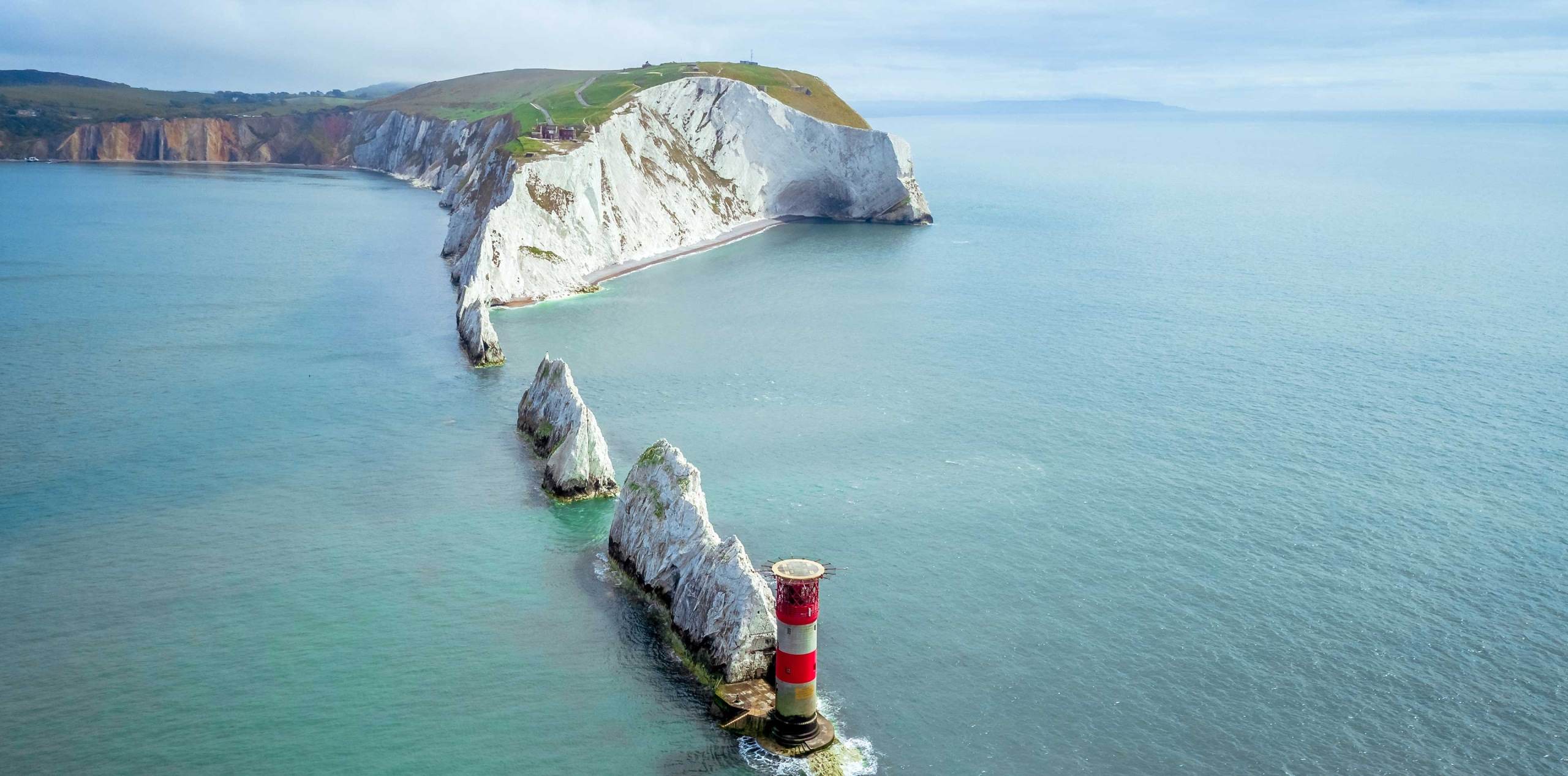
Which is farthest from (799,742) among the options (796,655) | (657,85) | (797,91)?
(797,91)

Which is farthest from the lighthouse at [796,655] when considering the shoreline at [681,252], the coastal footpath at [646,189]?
the shoreline at [681,252]

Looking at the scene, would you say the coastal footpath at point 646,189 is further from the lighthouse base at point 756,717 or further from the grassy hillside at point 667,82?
the lighthouse base at point 756,717

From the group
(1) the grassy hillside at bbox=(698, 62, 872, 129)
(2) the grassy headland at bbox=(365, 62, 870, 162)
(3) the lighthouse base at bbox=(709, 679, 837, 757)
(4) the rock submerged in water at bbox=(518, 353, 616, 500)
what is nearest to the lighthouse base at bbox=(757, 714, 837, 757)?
(3) the lighthouse base at bbox=(709, 679, 837, 757)

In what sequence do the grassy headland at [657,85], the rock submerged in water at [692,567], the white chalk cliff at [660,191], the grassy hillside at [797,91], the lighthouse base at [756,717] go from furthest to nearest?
the grassy hillside at [797,91]
the grassy headland at [657,85]
the white chalk cliff at [660,191]
the rock submerged in water at [692,567]
the lighthouse base at [756,717]

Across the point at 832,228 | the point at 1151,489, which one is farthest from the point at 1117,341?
the point at 832,228

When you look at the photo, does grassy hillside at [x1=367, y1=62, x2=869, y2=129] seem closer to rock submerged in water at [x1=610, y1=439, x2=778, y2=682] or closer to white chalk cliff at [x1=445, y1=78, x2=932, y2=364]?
white chalk cliff at [x1=445, y1=78, x2=932, y2=364]
